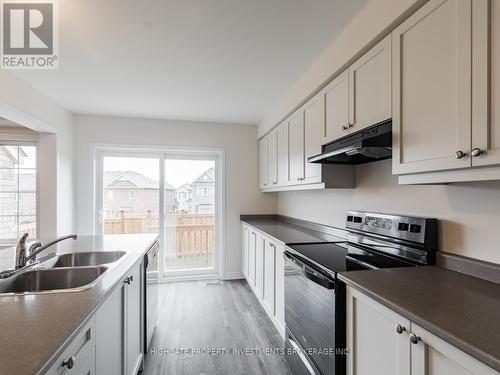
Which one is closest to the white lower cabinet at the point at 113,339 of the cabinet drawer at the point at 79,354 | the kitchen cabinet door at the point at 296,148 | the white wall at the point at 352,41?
the cabinet drawer at the point at 79,354

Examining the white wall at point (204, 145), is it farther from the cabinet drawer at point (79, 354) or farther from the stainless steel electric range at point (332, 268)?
the cabinet drawer at point (79, 354)

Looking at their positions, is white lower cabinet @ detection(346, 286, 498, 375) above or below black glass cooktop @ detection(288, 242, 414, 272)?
below

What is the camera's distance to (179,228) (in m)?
3.87

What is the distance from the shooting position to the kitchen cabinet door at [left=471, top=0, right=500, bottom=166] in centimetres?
86

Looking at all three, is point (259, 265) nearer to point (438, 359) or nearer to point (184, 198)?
point (184, 198)

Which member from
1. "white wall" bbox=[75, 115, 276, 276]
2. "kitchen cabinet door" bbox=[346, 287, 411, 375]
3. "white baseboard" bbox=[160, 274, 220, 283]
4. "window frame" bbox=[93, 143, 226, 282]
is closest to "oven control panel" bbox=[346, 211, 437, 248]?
"kitchen cabinet door" bbox=[346, 287, 411, 375]

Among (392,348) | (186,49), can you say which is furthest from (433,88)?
(186,49)

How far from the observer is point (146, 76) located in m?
2.35

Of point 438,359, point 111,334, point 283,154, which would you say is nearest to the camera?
point 438,359

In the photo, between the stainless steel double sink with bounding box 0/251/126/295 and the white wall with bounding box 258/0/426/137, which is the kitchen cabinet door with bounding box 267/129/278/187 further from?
the stainless steel double sink with bounding box 0/251/126/295

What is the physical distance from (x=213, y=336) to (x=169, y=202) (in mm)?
2097

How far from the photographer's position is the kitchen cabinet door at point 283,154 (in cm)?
276

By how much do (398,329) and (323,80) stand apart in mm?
1700

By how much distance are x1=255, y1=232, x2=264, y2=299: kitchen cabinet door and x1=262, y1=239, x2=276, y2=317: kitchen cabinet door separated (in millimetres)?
120
